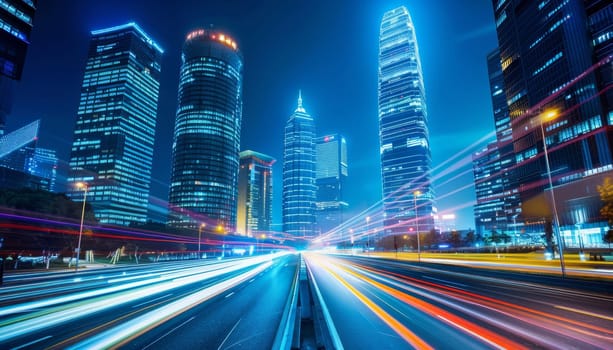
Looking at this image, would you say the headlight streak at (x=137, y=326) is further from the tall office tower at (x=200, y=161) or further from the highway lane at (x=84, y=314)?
the tall office tower at (x=200, y=161)

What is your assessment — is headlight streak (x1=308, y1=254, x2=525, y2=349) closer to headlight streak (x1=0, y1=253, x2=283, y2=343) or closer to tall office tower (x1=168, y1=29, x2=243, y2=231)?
headlight streak (x1=0, y1=253, x2=283, y2=343)

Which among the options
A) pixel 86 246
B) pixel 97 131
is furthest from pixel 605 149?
pixel 97 131

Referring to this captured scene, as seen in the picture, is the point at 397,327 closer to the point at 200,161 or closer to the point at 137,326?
the point at 137,326

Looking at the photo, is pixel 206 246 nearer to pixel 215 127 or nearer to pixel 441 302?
pixel 215 127

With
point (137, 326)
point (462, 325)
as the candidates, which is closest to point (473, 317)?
point (462, 325)

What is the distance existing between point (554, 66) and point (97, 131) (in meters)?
230

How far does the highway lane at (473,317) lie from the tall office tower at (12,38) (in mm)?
128467

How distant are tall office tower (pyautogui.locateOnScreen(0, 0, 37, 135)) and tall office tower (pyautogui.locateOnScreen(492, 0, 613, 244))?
145 m

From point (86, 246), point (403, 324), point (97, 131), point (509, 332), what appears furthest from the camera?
point (97, 131)

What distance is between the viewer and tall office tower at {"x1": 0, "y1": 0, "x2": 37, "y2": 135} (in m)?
93.5

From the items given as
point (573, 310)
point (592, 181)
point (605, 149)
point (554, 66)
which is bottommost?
point (573, 310)

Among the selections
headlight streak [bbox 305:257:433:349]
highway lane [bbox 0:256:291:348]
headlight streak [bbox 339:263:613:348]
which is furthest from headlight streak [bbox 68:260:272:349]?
headlight streak [bbox 339:263:613:348]

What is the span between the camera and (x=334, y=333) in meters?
9.34

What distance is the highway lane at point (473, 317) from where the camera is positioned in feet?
27.5
